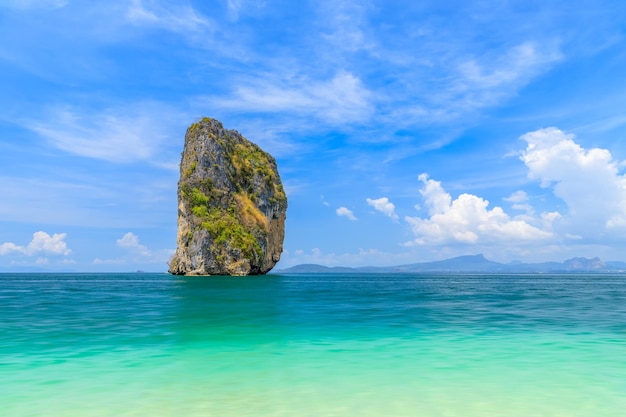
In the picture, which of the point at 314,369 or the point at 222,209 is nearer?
the point at 314,369

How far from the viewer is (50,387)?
1152 centimetres

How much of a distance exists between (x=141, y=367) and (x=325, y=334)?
361 inches

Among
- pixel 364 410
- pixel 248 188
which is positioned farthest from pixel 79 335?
pixel 248 188

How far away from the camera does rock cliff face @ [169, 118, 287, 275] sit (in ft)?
384

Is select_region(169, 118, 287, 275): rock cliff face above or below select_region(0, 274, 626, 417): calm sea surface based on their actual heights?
above

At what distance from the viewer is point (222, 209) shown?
124 meters

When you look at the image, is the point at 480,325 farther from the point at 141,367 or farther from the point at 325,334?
the point at 141,367

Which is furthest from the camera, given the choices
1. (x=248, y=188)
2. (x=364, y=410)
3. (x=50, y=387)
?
A: (x=248, y=188)

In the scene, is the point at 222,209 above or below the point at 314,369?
above

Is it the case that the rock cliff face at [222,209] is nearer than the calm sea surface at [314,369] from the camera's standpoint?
No

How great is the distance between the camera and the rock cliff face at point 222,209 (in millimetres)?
117188

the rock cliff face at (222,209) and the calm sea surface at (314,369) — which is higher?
the rock cliff face at (222,209)

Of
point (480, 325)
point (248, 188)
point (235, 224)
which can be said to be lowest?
point (480, 325)

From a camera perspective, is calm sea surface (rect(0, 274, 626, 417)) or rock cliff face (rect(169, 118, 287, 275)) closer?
calm sea surface (rect(0, 274, 626, 417))
